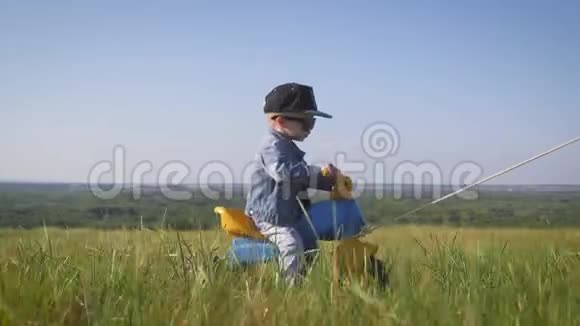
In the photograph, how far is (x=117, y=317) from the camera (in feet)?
6.61

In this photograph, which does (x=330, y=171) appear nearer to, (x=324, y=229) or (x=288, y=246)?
(x=324, y=229)

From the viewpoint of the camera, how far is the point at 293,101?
11.7 feet

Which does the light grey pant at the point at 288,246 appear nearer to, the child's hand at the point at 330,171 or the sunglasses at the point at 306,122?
the child's hand at the point at 330,171

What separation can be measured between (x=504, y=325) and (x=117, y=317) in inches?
43.7

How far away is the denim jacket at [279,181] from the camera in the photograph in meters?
3.40

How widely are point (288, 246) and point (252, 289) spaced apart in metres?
0.61

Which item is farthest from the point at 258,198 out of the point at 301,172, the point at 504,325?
the point at 504,325

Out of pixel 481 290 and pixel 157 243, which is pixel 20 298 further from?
pixel 481 290

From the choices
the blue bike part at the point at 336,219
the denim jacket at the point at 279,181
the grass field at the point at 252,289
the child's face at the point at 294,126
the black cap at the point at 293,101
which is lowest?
the grass field at the point at 252,289

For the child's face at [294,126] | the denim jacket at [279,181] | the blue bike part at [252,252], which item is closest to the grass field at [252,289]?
the blue bike part at [252,252]

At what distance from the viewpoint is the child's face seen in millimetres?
3596

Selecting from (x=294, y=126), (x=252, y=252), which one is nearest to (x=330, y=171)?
(x=294, y=126)

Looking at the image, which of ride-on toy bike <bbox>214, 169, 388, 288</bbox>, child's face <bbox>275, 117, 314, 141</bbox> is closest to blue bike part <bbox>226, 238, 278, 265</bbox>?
ride-on toy bike <bbox>214, 169, 388, 288</bbox>

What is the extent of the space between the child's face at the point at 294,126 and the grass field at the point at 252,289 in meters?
0.63
